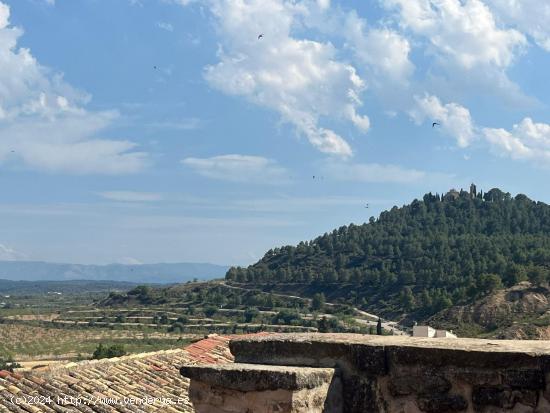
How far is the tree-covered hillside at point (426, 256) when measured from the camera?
227ft

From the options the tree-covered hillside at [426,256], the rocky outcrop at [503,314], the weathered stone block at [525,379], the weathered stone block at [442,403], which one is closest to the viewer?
the weathered stone block at [525,379]

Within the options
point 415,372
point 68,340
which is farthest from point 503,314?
point 415,372

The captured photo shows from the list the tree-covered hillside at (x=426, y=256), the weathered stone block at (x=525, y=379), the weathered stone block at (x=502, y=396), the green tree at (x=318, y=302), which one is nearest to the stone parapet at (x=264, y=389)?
the weathered stone block at (x=502, y=396)

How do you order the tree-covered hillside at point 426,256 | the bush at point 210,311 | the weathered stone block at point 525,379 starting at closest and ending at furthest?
the weathered stone block at point 525,379
the tree-covered hillside at point 426,256
the bush at point 210,311

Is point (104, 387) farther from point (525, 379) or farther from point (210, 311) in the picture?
point (210, 311)

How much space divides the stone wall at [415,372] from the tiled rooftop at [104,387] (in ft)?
20.8

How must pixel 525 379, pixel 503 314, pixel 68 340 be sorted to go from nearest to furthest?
1. pixel 525 379
2. pixel 503 314
3. pixel 68 340

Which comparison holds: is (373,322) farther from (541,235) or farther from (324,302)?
(541,235)

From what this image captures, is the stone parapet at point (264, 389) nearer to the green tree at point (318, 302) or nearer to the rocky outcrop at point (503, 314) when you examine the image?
the rocky outcrop at point (503, 314)

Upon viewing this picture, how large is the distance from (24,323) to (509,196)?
7951 centimetres

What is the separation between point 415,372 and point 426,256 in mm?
88223

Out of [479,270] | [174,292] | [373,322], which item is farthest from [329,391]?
[174,292]

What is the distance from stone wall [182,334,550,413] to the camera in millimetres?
2885

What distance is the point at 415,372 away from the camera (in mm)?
3104
